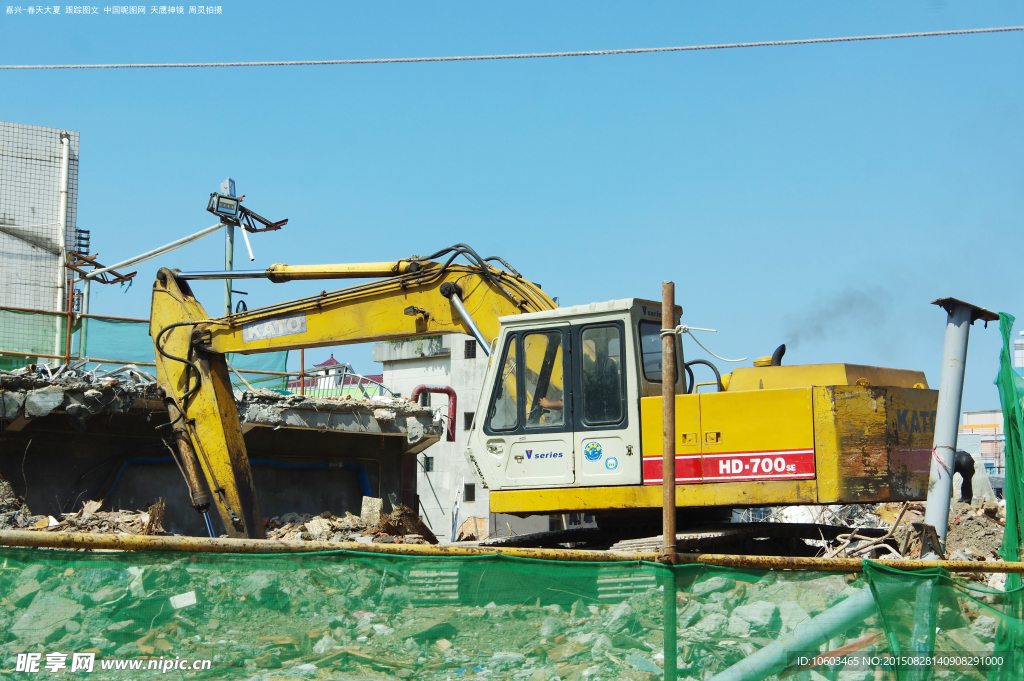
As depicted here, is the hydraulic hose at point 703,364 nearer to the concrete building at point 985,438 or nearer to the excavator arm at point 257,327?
the excavator arm at point 257,327

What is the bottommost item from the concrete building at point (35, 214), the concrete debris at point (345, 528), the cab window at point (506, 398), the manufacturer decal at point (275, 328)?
the concrete debris at point (345, 528)

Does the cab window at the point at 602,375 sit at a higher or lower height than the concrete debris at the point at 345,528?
higher

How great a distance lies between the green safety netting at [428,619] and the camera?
4.59 metres

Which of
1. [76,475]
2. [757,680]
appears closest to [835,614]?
[757,680]

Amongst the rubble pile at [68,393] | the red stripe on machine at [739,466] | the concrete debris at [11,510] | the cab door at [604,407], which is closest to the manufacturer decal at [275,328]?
the cab door at [604,407]

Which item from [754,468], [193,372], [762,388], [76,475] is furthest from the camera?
[76,475]

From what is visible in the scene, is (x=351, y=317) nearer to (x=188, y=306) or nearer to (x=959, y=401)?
(x=188, y=306)

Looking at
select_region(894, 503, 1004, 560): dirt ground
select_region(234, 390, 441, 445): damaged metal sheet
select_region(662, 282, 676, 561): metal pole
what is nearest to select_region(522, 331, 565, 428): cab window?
select_region(662, 282, 676, 561): metal pole

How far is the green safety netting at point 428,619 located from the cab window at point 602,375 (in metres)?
3.26

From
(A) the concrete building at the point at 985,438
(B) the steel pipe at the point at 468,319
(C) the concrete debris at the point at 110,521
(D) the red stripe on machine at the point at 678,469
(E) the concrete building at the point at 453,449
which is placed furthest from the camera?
(A) the concrete building at the point at 985,438

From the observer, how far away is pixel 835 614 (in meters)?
4.95

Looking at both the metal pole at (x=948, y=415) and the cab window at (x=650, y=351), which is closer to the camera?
the metal pole at (x=948, y=415)

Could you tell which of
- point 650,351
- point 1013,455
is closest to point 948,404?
point 1013,455

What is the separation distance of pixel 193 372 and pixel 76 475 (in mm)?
5559
